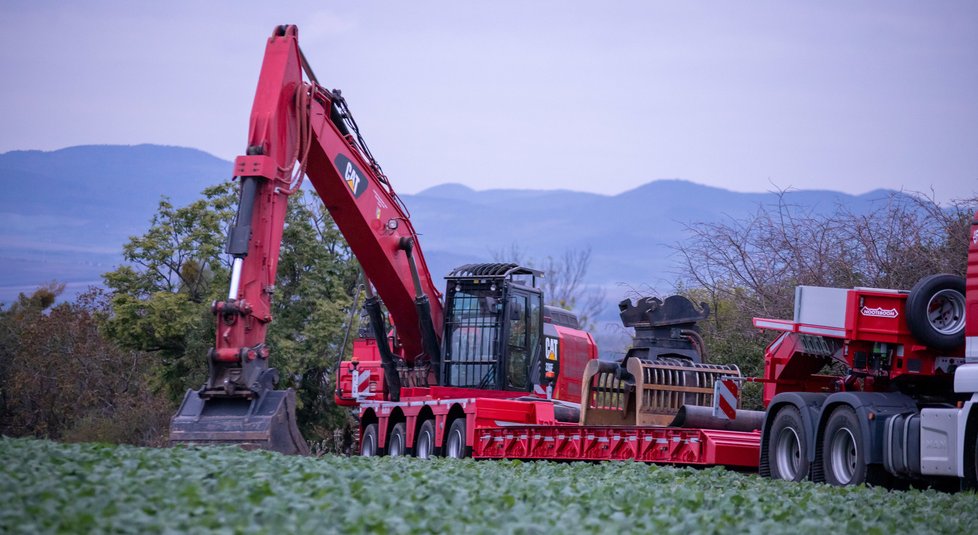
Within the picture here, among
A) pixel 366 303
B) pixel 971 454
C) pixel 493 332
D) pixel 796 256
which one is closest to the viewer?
pixel 971 454

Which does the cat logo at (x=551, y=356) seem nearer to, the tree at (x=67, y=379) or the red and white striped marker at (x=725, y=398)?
the red and white striped marker at (x=725, y=398)

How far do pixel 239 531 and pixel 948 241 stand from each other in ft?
63.6

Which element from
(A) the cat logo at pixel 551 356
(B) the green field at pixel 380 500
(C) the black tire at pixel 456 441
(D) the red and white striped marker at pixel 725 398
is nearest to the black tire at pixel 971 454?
(B) the green field at pixel 380 500

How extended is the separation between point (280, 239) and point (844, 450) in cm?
901

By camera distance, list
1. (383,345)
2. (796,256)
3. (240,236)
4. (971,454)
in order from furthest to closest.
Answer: (796,256) < (383,345) < (240,236) < (971,454)

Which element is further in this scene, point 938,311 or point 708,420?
point 708,420

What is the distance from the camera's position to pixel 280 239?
1939 centimetres

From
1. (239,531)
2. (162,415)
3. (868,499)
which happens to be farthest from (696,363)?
(162,415)

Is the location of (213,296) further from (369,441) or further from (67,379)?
(369,441)

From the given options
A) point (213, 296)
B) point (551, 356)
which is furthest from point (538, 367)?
point (213, 296)

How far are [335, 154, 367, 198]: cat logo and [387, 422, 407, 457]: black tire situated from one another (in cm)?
512

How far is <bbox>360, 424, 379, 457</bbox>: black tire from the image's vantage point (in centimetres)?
2636

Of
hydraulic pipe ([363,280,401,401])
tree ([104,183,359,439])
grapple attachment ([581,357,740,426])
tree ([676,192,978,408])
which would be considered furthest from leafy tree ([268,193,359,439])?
grapple attachment ([581,357,740,426])

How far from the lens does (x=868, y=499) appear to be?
1276cm
